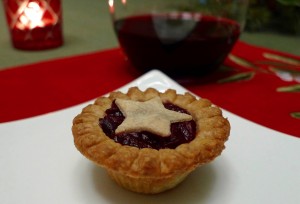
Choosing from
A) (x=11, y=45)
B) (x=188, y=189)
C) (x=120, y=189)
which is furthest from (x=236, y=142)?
(x=11, y=45)

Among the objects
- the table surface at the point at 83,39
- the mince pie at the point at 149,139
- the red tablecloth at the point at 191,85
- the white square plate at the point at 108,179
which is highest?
the mince pie at the point at 149,139

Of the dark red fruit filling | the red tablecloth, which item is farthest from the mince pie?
the red tablecloth

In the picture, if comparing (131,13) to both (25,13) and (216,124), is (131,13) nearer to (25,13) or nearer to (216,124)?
(25,13)

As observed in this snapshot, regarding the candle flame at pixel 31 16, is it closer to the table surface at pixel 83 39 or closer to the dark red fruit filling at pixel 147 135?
the table surface at pixel 83 39

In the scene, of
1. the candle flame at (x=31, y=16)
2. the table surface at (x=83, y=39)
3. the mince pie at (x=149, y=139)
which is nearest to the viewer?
the mince pie at (x=149, y=139)

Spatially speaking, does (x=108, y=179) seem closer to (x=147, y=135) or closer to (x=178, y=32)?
(x=147, y=135)

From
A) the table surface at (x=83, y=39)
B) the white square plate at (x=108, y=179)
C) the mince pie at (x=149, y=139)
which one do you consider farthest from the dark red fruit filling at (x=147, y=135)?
the table surface at (x=83, y=39)
